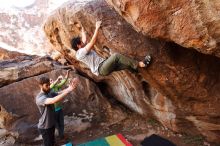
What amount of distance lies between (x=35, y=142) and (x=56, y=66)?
3.35 m

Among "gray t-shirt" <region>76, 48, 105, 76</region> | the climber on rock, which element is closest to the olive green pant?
the climber on rock

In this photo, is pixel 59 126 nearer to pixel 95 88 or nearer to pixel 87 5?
pixel 95 88

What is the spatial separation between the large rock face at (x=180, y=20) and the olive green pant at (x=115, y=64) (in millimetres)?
1145

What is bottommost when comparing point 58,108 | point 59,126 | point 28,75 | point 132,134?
point 132,134

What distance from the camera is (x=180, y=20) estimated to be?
17.6ft

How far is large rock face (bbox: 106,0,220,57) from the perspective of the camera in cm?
505

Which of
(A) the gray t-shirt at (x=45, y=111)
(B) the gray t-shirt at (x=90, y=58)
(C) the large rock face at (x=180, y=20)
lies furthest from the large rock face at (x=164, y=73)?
(A) the gray t-shirt at (x=45, y=111)

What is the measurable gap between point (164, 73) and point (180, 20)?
7.51 feet

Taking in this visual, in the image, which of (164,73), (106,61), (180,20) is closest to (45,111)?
(106,61)

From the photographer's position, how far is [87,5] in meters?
8.05

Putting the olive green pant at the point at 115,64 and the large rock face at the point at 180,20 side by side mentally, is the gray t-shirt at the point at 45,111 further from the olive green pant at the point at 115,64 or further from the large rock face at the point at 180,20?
the large rock face at the point at 180,20

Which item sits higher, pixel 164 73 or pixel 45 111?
pixel 164 73

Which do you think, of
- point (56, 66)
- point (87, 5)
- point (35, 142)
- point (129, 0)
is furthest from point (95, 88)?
point (129, 0)

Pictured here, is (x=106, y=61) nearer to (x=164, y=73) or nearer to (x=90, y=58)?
(x=90, y=58)
